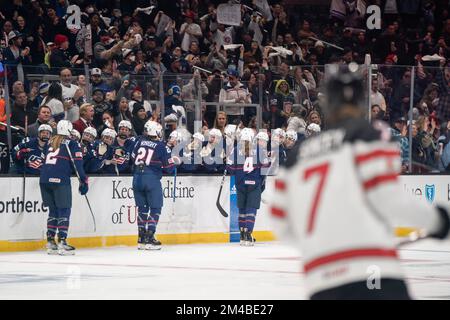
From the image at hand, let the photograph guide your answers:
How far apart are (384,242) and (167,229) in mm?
14617

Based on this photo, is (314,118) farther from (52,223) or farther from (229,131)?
(52,223)

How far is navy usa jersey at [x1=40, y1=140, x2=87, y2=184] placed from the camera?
671 inches

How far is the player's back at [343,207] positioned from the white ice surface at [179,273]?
6190mm

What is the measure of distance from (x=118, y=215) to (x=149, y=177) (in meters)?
1.12

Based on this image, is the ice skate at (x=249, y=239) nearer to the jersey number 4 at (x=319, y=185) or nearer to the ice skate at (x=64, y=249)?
the ice skate at (x=64, y=249)

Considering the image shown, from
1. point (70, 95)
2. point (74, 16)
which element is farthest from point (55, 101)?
point (74, 16)

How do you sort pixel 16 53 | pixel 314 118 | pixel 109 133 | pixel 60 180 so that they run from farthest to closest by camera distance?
pixel 314 118, pixel 16 53, pixel 109 133, pixel 60 180

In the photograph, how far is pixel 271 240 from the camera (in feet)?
68.0

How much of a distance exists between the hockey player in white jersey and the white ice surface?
243 inches

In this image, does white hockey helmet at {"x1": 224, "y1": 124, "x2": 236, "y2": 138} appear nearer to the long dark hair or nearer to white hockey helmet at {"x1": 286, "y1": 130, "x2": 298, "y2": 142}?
white hockey helmet at {"x1": 286, "y1": 130, "x2": 298, "y2": 142}

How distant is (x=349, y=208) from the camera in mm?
5004

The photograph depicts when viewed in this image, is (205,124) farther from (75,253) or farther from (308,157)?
(308,157)
